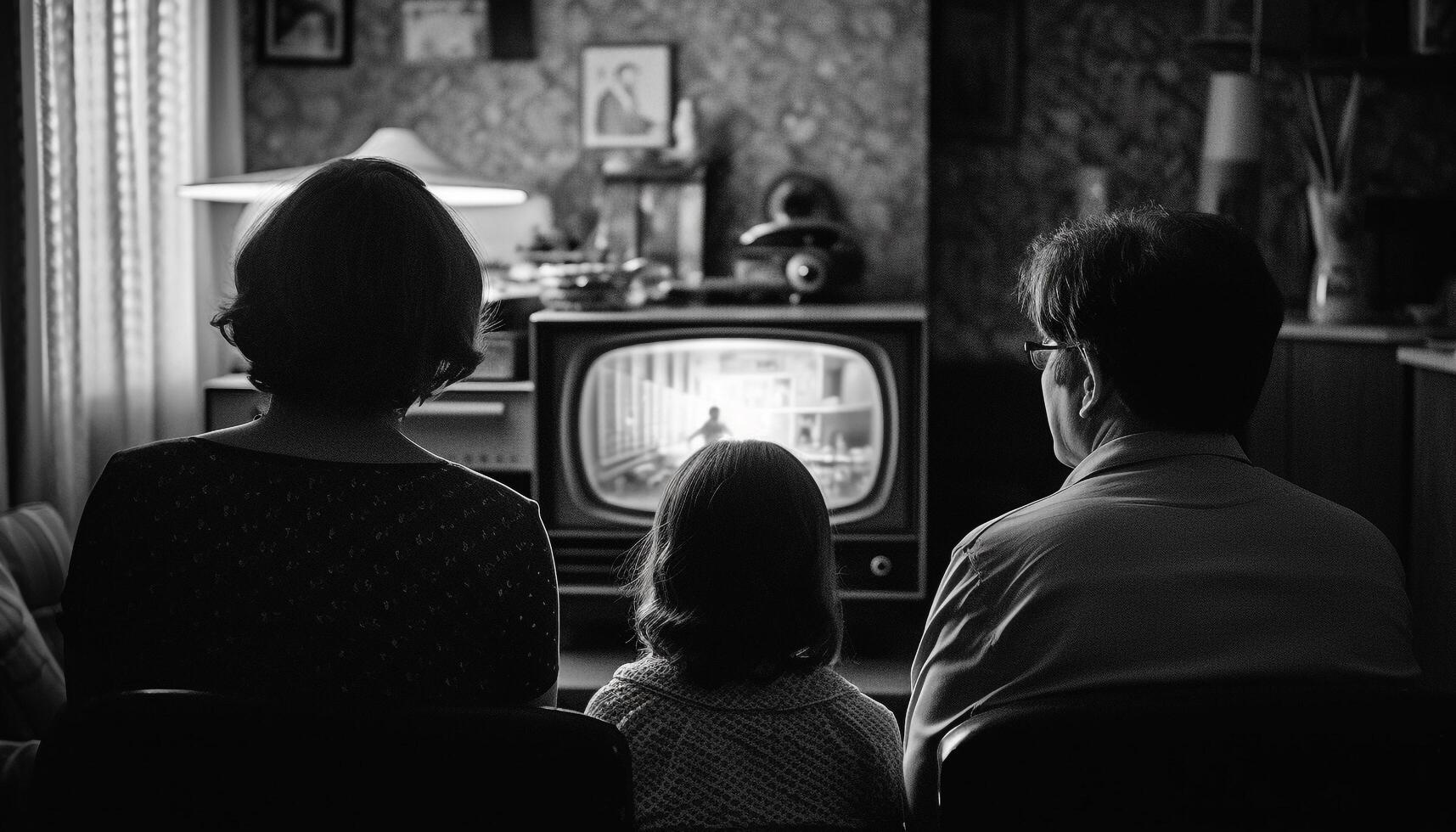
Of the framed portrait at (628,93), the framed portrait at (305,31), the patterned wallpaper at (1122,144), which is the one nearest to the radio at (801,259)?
the framed portrait at (628,93)

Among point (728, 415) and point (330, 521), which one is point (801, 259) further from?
point (330, 521)

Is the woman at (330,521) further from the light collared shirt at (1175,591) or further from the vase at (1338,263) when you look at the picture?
the vase at (1338,263)

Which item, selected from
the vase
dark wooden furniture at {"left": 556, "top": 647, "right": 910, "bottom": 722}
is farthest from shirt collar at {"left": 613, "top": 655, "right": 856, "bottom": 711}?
the vase

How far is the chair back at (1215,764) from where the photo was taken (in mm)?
747

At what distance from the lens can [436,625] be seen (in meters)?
1.01

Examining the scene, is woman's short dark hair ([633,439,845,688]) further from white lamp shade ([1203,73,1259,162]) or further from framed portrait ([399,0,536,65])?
white lamp shade ([1203,73,1259,162])

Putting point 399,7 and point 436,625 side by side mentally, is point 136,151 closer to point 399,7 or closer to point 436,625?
point 399,7

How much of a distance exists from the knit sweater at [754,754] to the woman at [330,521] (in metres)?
0.15

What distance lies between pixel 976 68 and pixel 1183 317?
6.97 ft

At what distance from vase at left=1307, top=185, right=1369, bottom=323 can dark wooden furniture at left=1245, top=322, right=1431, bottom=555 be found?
7cm

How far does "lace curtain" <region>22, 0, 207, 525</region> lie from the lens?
2.34 meters

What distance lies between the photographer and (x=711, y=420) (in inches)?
95.1

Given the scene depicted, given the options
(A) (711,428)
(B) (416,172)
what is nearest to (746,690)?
(A) (711,428)

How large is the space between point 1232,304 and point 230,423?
1.96 m
